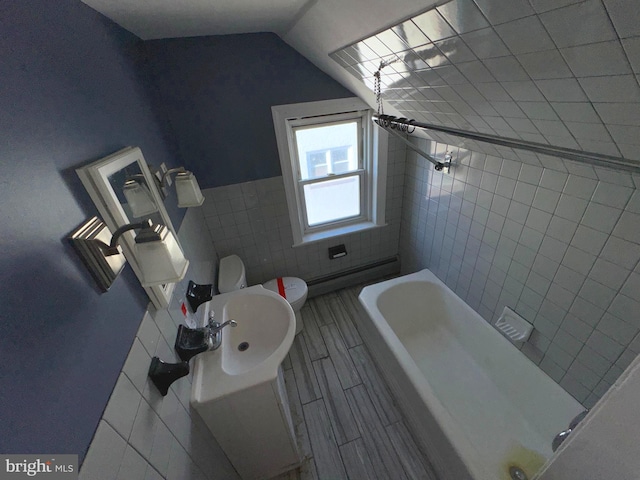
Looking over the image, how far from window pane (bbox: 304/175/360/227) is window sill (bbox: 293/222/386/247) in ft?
0.31

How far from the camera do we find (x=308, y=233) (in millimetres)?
2404

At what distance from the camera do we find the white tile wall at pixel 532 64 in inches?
19.1

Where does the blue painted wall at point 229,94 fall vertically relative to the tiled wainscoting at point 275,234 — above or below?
above

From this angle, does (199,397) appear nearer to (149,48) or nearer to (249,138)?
(249,138)

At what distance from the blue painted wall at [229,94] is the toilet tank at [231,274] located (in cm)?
60

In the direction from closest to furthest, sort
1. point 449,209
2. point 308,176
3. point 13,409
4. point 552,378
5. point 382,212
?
point 13,409 → point 552,378 → point 449,209 → point 308,176 → point 382,212

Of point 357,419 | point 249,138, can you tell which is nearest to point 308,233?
point 249,138

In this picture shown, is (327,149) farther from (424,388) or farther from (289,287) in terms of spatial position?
(424,388)

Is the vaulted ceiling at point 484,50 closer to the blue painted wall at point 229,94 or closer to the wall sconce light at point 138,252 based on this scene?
the blue painted wall at point 229,94

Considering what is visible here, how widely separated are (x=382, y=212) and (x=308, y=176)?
74 cm

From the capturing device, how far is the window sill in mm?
2330

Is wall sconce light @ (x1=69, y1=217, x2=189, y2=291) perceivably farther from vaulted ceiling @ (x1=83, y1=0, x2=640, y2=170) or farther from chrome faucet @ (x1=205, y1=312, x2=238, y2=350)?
vaulted ceiling @ (x1=83, y1=0, x2=640, y2=170)

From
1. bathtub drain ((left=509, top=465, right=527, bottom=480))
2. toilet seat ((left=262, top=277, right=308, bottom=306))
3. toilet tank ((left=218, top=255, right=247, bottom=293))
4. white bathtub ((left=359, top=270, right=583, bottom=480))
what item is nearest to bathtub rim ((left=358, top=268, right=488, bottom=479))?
white bathtub ((left=359, top=270, right=583, bottom=480))

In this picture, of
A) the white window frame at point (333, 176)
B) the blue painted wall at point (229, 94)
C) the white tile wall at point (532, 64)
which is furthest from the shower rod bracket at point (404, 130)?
the blue painted wall at point (229, 94)
